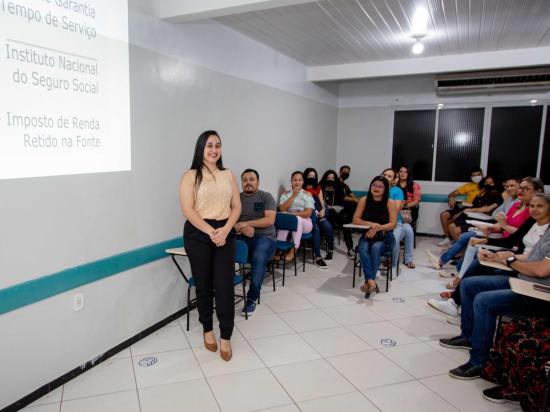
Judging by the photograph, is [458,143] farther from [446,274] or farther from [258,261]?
[258,261]

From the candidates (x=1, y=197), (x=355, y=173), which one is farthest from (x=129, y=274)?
(x=355, y=173)

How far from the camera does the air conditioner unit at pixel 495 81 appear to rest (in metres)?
5.85

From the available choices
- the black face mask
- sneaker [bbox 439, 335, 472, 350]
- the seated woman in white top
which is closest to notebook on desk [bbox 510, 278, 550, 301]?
sneaker [bbox 439, 335, 472, 350]

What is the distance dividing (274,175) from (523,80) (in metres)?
4.20

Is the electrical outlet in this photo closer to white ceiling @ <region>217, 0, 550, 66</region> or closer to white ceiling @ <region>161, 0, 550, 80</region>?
white ceiling @ <region>161, 0, 550, 80</region>

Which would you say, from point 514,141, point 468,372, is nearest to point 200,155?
point 468,372

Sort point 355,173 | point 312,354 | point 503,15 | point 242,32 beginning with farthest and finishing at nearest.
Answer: point 355,173 < point 242,32 < point 503,15 < point 312,354

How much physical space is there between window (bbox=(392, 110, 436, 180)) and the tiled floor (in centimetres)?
402

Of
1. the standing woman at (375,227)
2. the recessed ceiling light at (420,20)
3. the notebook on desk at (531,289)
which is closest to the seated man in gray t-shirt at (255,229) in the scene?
the standing woman at (375,227)

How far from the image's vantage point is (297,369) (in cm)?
269

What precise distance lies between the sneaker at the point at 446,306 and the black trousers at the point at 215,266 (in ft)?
6.72

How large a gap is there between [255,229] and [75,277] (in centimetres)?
184

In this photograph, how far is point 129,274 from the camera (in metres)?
2.96

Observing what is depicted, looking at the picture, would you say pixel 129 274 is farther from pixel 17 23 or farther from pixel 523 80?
pixel 523 80
